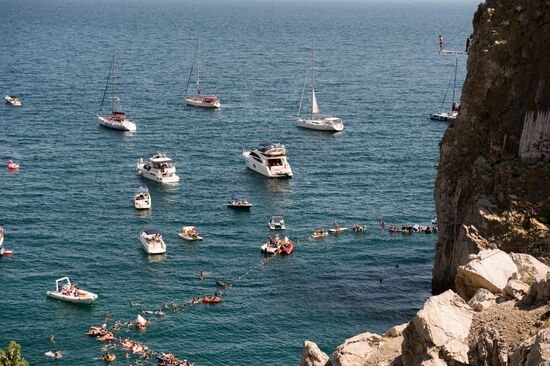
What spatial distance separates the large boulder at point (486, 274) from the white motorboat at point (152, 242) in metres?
57.0

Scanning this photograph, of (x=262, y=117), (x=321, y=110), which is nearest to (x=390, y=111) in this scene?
→ (x=321, y=110)

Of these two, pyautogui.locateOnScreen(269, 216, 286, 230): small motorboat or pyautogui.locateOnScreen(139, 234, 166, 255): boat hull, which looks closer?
pyautogui.locateOnScreen(139, 234, 166, 255): boat hull

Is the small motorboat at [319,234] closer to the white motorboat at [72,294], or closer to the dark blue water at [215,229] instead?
the dark blue water at [215,229]

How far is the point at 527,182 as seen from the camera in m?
76.8

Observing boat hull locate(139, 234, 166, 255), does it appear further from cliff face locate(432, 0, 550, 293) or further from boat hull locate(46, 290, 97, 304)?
cliff face locate(432, 0, 550, 293)

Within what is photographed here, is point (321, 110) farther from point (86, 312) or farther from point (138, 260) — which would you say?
point (86, 312)

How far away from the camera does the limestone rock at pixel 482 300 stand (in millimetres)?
44938

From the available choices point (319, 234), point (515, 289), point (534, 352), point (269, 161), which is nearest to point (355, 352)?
point (515, 289)

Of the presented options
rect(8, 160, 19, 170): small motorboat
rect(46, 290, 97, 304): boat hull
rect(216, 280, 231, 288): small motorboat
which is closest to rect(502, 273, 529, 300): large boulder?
rect(216, 280, 231, 288): small motorboat

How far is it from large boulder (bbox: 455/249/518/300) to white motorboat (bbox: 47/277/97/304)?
1859 inches

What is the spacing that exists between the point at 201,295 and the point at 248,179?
147 ft

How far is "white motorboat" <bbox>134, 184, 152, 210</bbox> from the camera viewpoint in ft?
393

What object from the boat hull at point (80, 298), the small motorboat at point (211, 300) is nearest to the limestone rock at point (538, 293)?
the small motorboat at point (211, 300)

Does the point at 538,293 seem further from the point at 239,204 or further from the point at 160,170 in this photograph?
the point at 160,170
